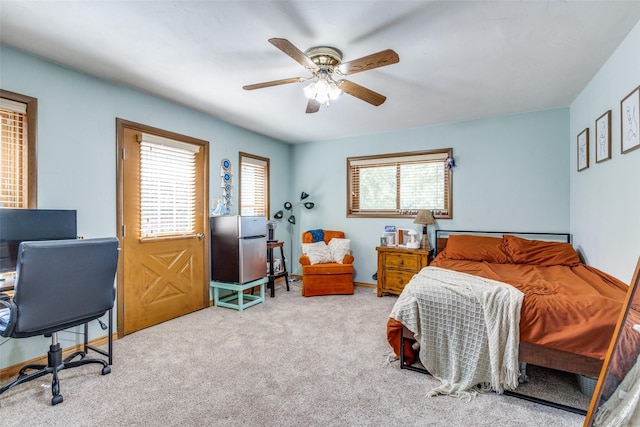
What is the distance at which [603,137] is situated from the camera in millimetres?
2654

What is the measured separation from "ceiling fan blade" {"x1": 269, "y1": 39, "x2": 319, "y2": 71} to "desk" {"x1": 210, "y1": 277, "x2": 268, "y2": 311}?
2654mm

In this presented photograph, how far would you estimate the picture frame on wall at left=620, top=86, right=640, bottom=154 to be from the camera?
206cm

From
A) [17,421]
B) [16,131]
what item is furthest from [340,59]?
[17,421]

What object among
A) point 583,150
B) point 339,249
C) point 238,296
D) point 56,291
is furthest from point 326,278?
point 583,150

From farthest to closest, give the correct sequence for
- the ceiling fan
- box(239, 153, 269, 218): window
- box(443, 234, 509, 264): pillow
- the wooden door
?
1. box(239, 153, 269, 218): window
2. box(443, 234, 509, 264): pillow
3. the wooden door
4. the ceiling fan

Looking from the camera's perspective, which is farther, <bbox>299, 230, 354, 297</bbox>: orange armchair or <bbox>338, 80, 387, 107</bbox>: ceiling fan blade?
<bbox>299, 230, 354, 297</bbox>: orange armchair

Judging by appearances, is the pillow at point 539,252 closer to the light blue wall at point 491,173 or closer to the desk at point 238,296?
the light blue wall at point 491,173

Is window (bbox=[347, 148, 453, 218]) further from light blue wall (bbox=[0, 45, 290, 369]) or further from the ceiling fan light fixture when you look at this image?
light blue wall (bbox=[0, 45, 290, 369])

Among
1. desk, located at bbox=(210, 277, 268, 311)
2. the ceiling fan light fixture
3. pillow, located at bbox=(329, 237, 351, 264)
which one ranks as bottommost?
desk, located at bbox=(210, 277, 268, 311)

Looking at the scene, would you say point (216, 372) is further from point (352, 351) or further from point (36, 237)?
point (36, 237)

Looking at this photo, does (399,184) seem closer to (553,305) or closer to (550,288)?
(550,288)

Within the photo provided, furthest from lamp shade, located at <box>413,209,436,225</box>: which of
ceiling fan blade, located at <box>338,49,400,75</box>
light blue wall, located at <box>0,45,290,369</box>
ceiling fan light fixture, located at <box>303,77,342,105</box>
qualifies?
light blue wall, located at <box>0,45,290,369</box>

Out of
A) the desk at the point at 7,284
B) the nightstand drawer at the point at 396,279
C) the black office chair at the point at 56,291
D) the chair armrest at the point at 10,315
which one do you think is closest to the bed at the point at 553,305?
the nightstand drawer at the point at 396,279

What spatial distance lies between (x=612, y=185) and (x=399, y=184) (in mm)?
2544
